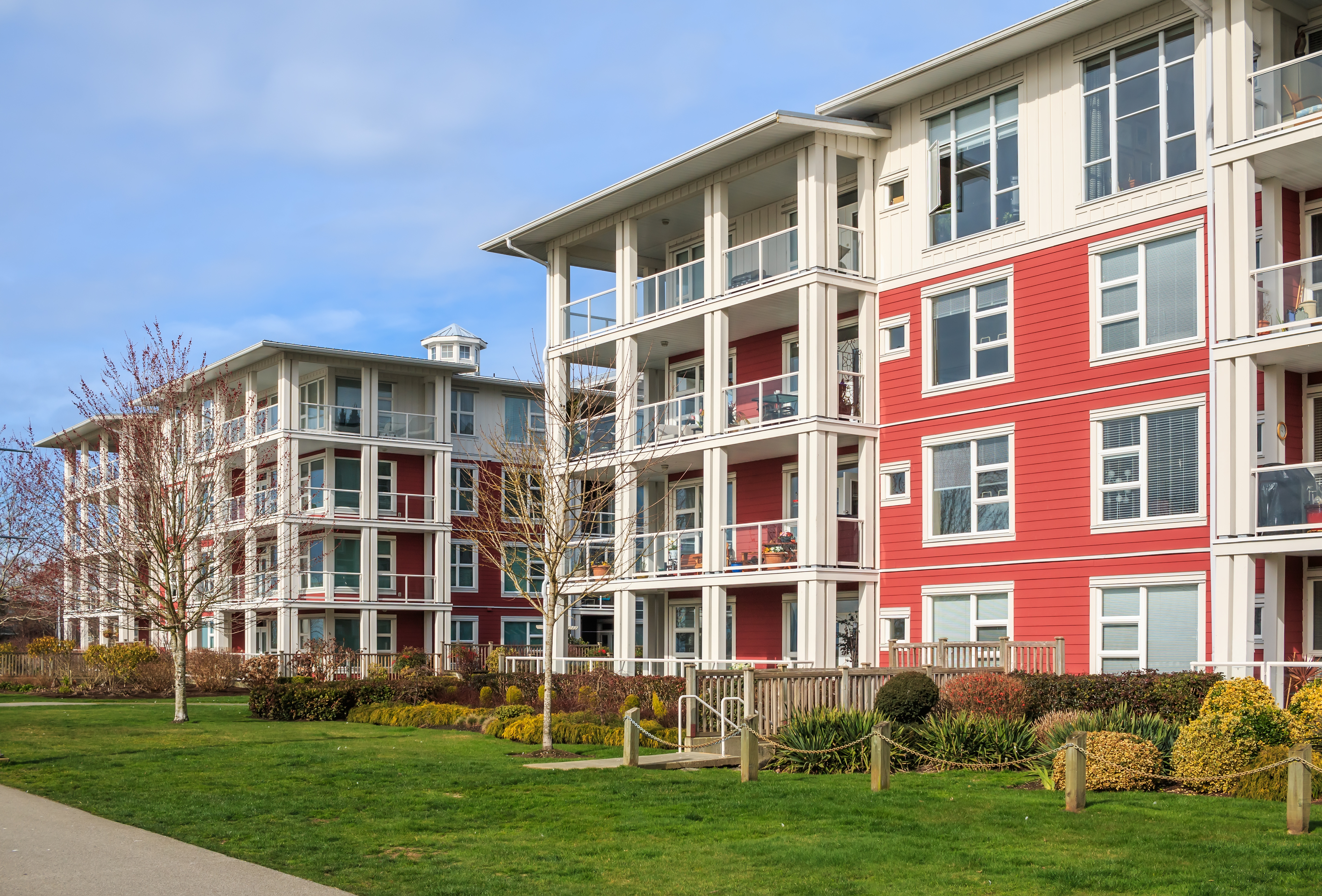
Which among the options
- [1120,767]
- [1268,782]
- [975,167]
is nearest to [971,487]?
[975,167]

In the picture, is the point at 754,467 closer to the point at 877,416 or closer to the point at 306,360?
the point at 877,416

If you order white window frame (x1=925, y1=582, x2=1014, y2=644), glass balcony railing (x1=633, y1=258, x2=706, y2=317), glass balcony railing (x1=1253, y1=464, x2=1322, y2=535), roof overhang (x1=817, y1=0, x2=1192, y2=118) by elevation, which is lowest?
white window frame (x1=925, y1=582, x2=1014, y2=644)

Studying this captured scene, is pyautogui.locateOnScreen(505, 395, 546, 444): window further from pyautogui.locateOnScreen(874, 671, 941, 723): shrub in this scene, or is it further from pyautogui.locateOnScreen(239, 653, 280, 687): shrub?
pyautogui.locateOnScreen(874, 671, 941, 723): shrub

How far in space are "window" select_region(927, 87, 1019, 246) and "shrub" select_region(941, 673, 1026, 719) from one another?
1057 centimetres

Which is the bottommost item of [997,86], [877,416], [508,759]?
[508,759]

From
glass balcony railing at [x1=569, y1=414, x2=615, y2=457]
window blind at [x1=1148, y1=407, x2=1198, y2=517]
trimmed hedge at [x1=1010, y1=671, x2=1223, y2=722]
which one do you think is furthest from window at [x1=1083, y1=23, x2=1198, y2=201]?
glass balcony railing at [x1=569, y1=414, x2=615, y2=457]

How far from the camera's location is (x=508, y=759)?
778 inches

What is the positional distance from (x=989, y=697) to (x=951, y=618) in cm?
731

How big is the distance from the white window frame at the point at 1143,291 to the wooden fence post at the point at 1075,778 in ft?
38.1

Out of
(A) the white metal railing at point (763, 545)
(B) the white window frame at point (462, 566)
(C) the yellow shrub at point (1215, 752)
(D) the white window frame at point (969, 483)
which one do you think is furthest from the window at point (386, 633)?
(C) the yellow shrub at point (1215, 752)

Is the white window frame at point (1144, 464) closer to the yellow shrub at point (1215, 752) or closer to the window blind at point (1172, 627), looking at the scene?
the window blind at point (1172, 627)

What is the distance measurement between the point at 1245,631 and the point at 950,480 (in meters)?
7.78

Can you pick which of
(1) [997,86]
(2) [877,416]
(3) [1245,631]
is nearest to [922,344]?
(2) [877,416]

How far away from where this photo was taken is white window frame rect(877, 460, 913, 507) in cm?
2811
